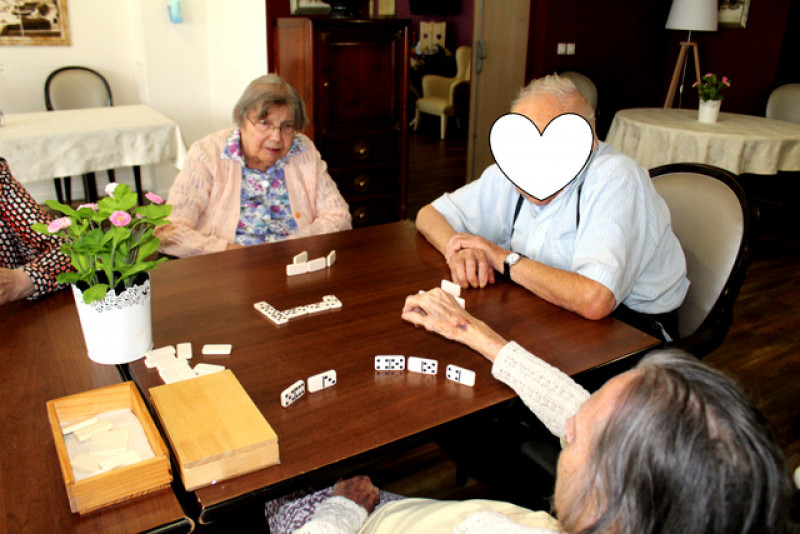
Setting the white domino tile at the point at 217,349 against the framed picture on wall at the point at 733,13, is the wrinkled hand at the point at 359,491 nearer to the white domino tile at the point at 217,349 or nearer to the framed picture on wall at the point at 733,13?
the white domino tile at the point at 217,349

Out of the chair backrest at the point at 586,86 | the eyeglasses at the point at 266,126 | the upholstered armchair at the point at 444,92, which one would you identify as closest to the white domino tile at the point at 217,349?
the eyeglasses at the point at 266,126

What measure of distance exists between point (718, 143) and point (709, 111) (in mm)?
456

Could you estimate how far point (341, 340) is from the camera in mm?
1386

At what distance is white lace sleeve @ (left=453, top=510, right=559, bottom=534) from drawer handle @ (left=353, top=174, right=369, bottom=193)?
277 centimetres

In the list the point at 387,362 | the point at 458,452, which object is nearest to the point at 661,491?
the point at 387,362

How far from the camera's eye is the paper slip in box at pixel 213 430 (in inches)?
37.7

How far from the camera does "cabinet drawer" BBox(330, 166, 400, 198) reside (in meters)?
3.52

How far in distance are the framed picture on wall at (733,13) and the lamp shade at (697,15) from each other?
12.7 inches

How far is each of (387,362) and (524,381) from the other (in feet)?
0.89

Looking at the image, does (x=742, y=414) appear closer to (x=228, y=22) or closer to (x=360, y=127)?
(x=360, y=127)

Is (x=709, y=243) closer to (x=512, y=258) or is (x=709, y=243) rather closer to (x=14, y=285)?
(x=512, y=258)

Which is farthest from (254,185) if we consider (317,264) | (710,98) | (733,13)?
(733,13)

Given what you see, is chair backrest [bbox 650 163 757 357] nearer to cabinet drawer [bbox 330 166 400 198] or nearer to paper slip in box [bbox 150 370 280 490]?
paper slip in box [bbox 150 370 280 490]
